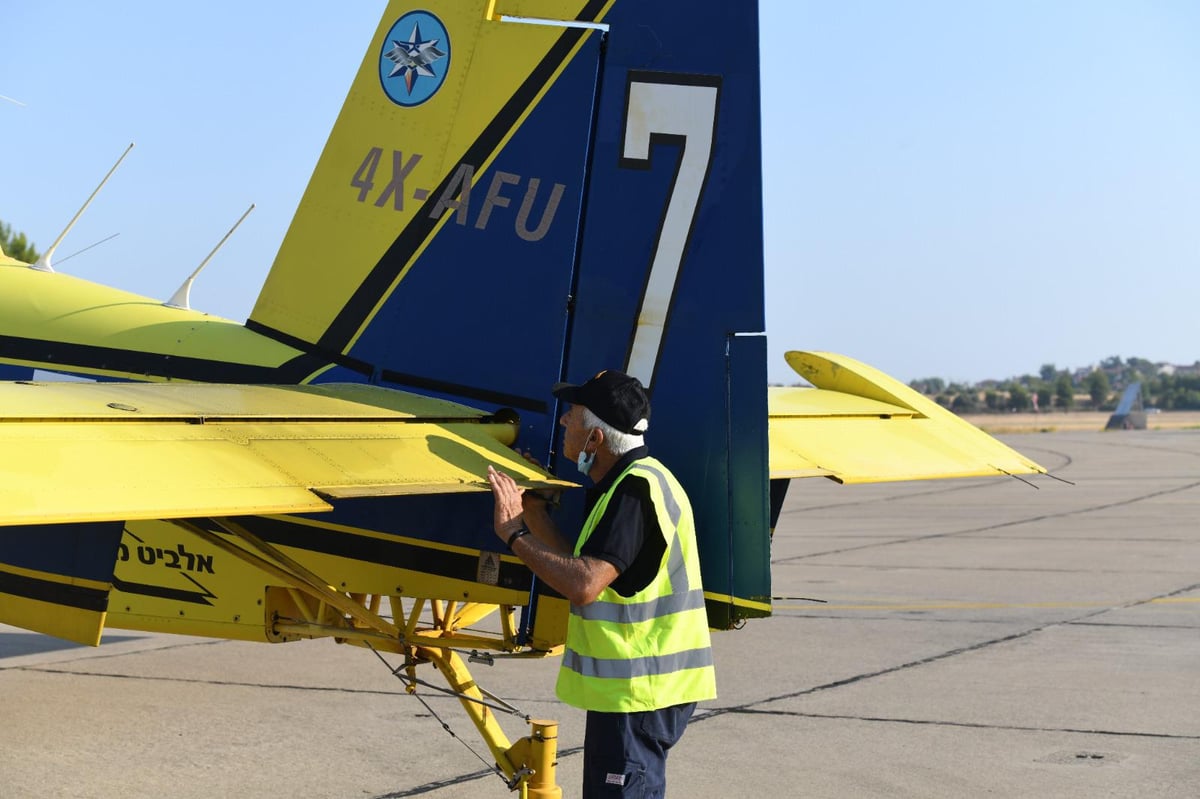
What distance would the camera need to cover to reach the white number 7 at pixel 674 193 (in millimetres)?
4734

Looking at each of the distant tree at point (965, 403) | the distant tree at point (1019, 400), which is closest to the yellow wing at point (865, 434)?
the distant tree at point (965, 403)

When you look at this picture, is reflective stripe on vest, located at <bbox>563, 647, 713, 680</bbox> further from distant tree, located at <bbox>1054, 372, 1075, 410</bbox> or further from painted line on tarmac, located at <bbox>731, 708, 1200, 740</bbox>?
distant tree, located at <bbox>1054, 372, 1075, 410</bbox>

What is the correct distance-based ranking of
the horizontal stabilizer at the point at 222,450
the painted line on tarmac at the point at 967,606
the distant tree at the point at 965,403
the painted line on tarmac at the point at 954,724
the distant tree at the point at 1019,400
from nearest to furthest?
the horizontal stabilizer at the point at 222,450
the painted line on tarmac at the point at 954,724
the painted line on tarmac at the point at 967,606
the distant tree at the point at 965,403
the distant tree at the point at 1019,400

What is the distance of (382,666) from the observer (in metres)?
8.59

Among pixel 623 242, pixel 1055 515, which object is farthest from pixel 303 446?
pixel 1055 515

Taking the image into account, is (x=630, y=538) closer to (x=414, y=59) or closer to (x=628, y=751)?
(x=628, y=751)

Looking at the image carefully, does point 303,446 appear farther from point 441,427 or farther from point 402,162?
point 402,162

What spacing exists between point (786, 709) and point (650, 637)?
3.74 m

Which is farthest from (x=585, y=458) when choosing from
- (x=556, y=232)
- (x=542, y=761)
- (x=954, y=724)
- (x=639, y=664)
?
(x=954, y=724)

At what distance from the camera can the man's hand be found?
3939 mm

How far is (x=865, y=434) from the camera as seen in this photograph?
255 inches

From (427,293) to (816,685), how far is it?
403 centimetres

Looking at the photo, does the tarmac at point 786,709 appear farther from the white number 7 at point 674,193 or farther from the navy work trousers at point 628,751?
the white number 7 at point 674,193

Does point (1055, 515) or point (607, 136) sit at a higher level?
point (607, 136)
